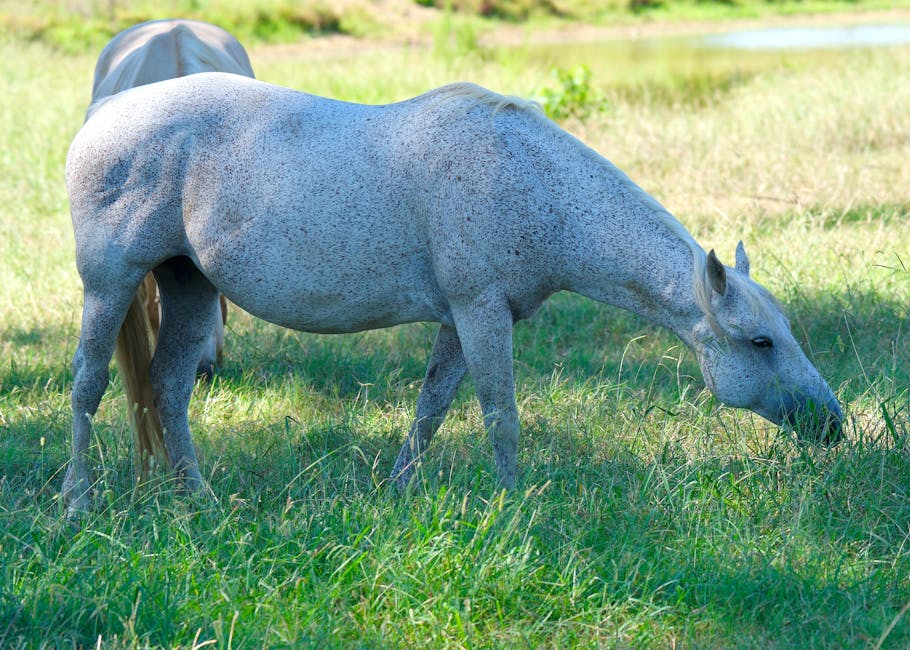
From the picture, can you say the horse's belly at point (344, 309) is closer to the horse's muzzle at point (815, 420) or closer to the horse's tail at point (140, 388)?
the horse's tail at point (140, 388)

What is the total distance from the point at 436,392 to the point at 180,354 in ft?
3.27

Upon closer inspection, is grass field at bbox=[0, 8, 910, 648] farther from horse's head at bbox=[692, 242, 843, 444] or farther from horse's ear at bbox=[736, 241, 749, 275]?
horse's ear at bbox=[736, 241, 749, 275]

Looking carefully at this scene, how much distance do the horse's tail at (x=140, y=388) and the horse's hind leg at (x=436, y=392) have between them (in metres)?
0.92

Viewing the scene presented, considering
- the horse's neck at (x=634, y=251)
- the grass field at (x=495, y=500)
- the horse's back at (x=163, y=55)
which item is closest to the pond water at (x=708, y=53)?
the horse's back at (x=163, y=55)

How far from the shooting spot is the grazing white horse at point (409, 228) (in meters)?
3.22

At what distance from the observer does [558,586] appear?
9.46ft

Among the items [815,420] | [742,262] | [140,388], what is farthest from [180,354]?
[815,420]

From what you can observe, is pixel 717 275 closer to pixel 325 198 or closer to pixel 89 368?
pixel 325 198

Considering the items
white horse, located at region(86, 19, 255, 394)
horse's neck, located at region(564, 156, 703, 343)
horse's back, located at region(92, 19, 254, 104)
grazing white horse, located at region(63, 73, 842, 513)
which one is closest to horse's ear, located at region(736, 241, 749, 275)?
grazing white horse, located at region(63, 73, 842, 513)

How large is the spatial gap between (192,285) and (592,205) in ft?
5.14

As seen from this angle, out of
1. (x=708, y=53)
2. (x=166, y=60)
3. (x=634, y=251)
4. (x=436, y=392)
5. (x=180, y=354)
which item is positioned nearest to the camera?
(x=634, y=251)

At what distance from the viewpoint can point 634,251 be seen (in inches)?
127

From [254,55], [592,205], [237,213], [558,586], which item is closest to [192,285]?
[237,213]

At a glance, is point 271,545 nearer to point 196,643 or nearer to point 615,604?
point 196,643
